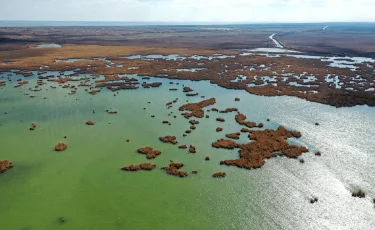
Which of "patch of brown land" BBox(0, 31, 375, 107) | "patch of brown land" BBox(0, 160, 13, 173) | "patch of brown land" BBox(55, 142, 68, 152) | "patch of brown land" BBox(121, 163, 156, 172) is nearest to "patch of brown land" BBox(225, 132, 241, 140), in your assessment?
"patch of brown land" BBox(121, 163, 156, 172)

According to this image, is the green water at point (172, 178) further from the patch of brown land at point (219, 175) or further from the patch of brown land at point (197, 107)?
the patch of brown land at point (197, 107)

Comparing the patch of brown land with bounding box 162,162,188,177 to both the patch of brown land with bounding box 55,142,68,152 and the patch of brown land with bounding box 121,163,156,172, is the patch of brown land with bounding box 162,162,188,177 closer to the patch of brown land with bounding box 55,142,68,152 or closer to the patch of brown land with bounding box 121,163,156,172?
the patch of brown land with bounding box 121,163,156,172

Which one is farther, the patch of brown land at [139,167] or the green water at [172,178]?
the patch of brown land at [139,167]

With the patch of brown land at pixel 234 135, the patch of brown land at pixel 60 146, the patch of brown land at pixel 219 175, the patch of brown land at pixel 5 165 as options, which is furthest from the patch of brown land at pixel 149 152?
the patch of brown land at pixel 5 165

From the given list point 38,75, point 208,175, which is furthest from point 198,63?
point 208,175

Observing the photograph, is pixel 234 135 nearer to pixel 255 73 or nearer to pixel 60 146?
pixel 60 146

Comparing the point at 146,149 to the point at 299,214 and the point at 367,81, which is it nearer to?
the point at 299,214
